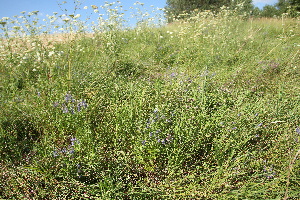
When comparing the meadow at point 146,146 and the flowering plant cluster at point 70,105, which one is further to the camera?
the flowering plant cluster at point 70,105

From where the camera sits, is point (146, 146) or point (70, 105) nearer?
point (146, 146)

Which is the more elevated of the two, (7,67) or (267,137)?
(7,67)

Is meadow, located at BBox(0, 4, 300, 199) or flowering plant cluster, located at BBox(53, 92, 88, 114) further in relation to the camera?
flowering plant cluster, located at BBox(53, 92, 88, 114)

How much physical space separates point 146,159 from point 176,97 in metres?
0.89

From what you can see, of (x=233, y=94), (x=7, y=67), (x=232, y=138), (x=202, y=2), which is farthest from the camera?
(x=202, y=2)

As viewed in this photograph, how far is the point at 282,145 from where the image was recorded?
5.24ft

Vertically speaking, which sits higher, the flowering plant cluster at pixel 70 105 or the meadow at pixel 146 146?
the flowering plant cluster at pixel 70 105

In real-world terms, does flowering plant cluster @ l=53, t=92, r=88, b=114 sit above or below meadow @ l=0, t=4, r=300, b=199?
above

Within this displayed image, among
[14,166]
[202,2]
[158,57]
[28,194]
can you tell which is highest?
[202,2]

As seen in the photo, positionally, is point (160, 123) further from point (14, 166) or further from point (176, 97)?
point (14, 166)

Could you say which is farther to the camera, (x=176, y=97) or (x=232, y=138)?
(x=176, y=97)

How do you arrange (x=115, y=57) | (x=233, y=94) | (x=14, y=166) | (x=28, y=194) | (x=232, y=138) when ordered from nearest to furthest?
(x=28, y=194) → (x=14, y=166) → (x=232, y=138) → (x=233, y=94) → (x=115, y=57)

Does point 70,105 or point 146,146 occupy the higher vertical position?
point 70,105

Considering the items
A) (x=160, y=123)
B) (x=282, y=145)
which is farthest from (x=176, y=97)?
(x=282, y=145)
